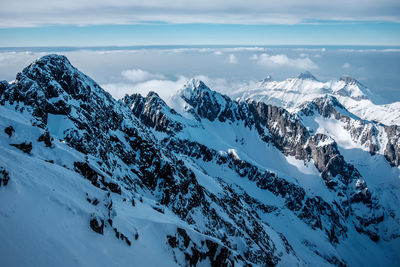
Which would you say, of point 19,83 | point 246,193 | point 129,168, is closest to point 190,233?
point 129,168

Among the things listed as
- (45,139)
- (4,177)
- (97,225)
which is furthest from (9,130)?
(97,225)

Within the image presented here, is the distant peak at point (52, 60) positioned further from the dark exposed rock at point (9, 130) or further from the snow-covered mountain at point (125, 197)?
the dark exposed rock at point (9, 130)

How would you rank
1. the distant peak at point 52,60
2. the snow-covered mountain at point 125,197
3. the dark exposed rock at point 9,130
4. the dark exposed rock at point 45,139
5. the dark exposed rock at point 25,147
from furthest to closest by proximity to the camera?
the distant peak at point 52,60, the dark exposed rock at point 45,139, the dark exposed rock at point 9,130, the dark exposed rock at point 25,147, the snow-covered mountain at point 125,197

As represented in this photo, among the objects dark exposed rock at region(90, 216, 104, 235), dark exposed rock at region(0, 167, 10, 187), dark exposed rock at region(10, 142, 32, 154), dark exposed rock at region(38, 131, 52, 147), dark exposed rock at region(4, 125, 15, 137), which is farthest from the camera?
dark exposed rock at region(38, 131, 52, 147)

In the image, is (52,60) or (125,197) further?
(52,60)

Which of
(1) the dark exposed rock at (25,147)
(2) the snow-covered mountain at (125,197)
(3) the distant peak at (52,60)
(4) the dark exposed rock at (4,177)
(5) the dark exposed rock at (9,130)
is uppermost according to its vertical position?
(3) the distant peak at (52,60)

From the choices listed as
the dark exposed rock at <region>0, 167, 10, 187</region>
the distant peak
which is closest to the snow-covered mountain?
the dark exposed rock at <region>0, 167, 10, 187</region>

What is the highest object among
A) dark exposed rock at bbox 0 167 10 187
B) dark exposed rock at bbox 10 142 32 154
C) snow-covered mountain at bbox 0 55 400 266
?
dark exposed rock at bbox 0 167 10 187

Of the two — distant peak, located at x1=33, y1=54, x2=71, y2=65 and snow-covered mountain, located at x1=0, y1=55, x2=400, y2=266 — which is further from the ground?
distant peak, located at x1=33, y1=54, x2=71, y2=65

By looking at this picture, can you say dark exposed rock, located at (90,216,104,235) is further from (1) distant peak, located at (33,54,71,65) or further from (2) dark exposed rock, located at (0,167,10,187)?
(1) distant peak, located at (33,54,71,65)

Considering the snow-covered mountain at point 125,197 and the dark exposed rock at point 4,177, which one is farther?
the snow-covered mountain at point 125,197

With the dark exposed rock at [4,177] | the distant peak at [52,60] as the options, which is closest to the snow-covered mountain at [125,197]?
the dark exposed rock at [4,177]

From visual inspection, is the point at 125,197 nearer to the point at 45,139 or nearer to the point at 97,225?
the point at 97,225
